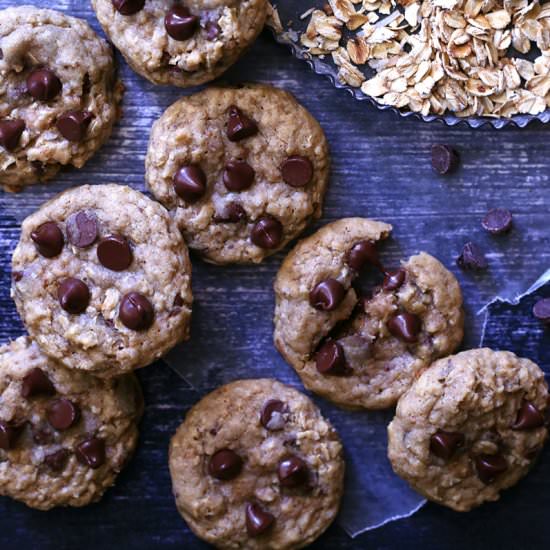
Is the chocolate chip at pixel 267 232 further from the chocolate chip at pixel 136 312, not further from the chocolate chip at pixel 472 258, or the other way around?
the chocolate chip at pixel 472 258

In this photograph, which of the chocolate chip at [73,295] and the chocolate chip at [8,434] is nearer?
the chocolate chip at [73,295]

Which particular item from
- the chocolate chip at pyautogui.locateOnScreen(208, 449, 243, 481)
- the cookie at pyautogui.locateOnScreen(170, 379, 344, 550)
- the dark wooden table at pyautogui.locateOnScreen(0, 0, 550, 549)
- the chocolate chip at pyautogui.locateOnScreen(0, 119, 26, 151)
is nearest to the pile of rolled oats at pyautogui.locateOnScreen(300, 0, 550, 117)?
the dark wooden table at pyautogui.locateOnScreen(0, 0, 550, 549)

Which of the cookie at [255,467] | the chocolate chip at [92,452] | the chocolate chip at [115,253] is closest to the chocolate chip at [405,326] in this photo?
the cookie at [255,467]

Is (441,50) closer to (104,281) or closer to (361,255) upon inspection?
(361,255)

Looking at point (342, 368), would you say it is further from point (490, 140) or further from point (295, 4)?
point (295, 4)

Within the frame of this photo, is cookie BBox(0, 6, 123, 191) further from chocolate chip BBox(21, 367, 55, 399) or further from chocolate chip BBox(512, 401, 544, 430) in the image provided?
chocolate chip BBox(512, 401, 544, 430)

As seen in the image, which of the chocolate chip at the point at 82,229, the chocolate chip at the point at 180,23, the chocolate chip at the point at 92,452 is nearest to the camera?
the chocolate chip at the point at 180,23

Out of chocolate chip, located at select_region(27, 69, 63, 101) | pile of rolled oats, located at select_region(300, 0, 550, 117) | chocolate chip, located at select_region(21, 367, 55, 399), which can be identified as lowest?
chocolate chip, located at select_region(21, 367, 55, 399)
